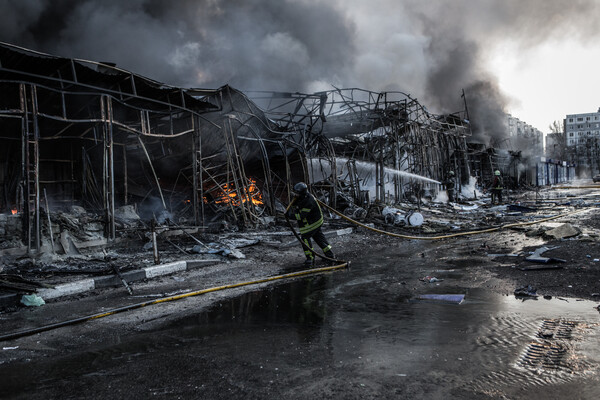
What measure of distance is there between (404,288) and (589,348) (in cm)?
268

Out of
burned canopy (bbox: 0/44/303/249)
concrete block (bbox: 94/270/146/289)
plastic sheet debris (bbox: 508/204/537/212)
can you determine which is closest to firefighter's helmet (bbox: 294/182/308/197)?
concrete block (bbox: 94/270/146/289)

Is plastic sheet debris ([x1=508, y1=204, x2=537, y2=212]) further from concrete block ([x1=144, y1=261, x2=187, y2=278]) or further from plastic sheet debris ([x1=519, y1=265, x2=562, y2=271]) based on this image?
concrete block ([x1=144, y1=261, x2=187, y2=278])

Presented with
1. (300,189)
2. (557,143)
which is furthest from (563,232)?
(557,143)

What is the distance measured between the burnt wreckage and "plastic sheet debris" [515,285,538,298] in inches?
324

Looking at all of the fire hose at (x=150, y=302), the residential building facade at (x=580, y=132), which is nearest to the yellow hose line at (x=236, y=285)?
the fire hose at (x=150, y=302)

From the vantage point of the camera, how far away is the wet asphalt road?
273 cm

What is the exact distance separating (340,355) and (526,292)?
3182 mm

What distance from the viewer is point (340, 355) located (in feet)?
10.9

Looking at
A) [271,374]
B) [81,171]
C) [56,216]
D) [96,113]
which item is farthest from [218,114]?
[271,374]

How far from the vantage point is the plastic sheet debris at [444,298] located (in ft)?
16.3

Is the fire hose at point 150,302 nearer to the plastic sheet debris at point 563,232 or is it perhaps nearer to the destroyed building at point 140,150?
the destroyed building at point 140,150

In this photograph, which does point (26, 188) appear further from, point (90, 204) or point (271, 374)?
point (271, 374)

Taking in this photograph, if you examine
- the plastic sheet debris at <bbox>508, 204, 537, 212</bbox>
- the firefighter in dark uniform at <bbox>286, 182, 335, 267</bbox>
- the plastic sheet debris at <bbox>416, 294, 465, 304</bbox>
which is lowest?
the plastic sheet debris at <bbox>416, 294, 465, 304</bbox>

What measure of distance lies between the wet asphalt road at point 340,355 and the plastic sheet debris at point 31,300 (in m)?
1.59
